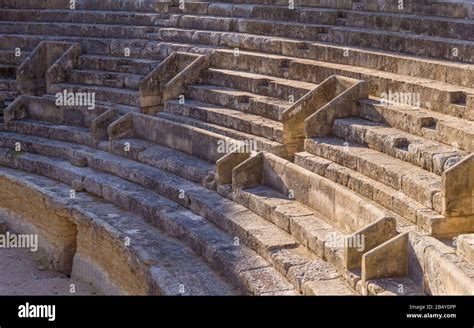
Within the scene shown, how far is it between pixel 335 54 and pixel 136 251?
461 cm

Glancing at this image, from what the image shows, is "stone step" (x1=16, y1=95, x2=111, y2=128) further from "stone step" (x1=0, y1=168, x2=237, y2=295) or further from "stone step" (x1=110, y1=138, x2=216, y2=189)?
"stone step" (x1=0, y1=168, x2=237, y2=295)

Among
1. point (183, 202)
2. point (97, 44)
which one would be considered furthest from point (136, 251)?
point (97, 44)

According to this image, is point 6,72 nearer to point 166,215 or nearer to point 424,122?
point 166,215

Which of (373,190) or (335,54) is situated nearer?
(373,190)

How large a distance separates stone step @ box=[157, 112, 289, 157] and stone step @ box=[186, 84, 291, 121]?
47 cm

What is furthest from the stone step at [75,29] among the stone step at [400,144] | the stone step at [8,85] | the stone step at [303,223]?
the stone step at [400,144]

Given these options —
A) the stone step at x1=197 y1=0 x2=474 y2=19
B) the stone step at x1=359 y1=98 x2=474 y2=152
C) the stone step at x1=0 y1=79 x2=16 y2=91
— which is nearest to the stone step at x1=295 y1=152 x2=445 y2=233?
the stone step at x1=359 y1=98 x2=474 y2=152

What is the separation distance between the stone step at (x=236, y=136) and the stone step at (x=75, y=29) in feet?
12.4

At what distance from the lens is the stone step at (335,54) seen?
1234 centimetres

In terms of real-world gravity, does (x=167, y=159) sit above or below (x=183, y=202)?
above

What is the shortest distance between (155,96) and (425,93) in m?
6.35

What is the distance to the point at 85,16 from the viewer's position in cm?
2055

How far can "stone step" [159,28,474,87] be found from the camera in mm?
12336
